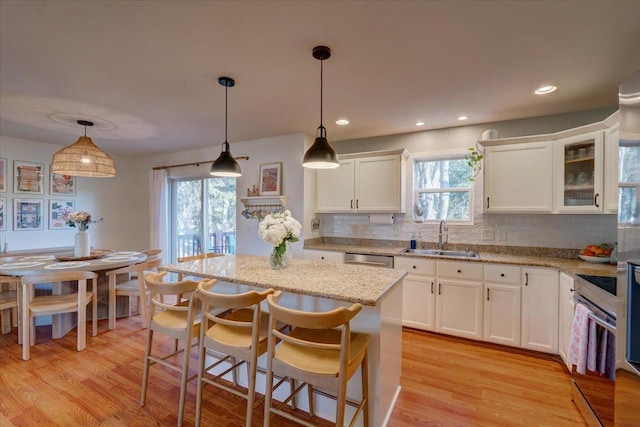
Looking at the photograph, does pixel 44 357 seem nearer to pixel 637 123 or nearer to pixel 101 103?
pixel 101 103

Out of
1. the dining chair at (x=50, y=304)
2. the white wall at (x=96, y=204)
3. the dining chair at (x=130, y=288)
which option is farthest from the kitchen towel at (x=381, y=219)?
the white wall at (x=96, y=204)

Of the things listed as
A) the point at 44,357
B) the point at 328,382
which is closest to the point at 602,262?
the point at 328,382

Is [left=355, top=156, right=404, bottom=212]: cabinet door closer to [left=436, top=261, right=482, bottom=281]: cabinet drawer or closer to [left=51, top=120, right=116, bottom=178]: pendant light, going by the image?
[left=436, top=261, right=482, bottom=281]: cabinet drawer

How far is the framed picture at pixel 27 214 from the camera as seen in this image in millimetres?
4047

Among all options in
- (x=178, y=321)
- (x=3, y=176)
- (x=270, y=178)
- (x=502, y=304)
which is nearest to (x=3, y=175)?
(x=3, y=176)

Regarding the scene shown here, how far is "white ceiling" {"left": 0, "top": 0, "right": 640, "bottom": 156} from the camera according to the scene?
1520 millimetres

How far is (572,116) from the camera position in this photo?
294 centimetres

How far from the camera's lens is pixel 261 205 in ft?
13.7

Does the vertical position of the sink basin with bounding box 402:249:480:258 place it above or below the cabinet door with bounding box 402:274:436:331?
above

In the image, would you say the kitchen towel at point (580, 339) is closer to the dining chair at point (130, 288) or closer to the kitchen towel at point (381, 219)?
the kitchen towel at point (381, 219)

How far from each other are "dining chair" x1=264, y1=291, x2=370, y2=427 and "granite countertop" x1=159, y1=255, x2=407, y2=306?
0.17 metres

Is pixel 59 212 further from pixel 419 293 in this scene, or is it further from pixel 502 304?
pixel 502 304

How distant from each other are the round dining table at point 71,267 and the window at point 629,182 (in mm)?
4221

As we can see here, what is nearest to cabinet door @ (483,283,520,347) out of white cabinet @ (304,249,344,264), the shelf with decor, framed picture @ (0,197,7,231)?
white cabinet @ (304,249,344,264)
